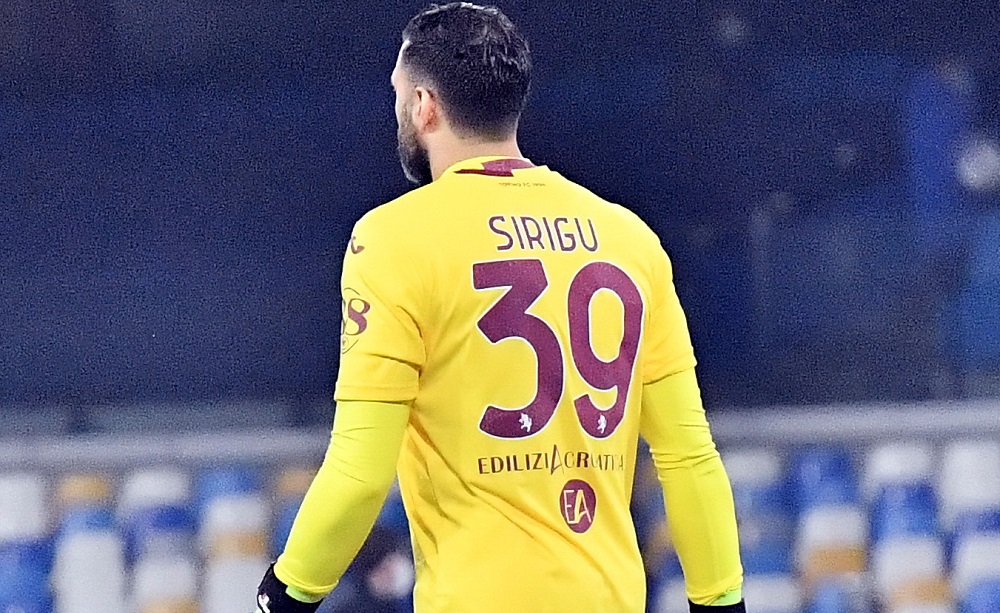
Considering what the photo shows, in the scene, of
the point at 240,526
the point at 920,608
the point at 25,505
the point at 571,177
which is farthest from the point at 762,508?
the point at 25,505

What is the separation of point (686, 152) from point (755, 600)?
840mm

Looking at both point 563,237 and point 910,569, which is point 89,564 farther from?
point 910,569

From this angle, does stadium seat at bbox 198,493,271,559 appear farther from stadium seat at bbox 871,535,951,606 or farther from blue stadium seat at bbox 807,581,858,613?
stadium seat at bbox 871,535,951,606

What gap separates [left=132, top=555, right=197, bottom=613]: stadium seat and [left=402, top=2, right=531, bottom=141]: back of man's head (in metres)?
1.21

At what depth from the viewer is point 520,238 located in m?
1.41

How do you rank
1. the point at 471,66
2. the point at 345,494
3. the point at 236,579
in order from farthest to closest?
the point at 236,579 → the point at 471,66 → the point at 345,494

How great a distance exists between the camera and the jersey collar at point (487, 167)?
1441mm

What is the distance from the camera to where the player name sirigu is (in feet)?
4.61

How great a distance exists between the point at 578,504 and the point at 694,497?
0.18 meters

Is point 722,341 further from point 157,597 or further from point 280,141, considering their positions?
point 157,597

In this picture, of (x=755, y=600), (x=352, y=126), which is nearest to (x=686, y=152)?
(x=352, y=126)

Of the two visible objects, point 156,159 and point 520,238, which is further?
point 156,159

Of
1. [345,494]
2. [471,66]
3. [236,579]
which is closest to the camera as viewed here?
[345,494]

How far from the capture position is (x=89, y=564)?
2.30 m
